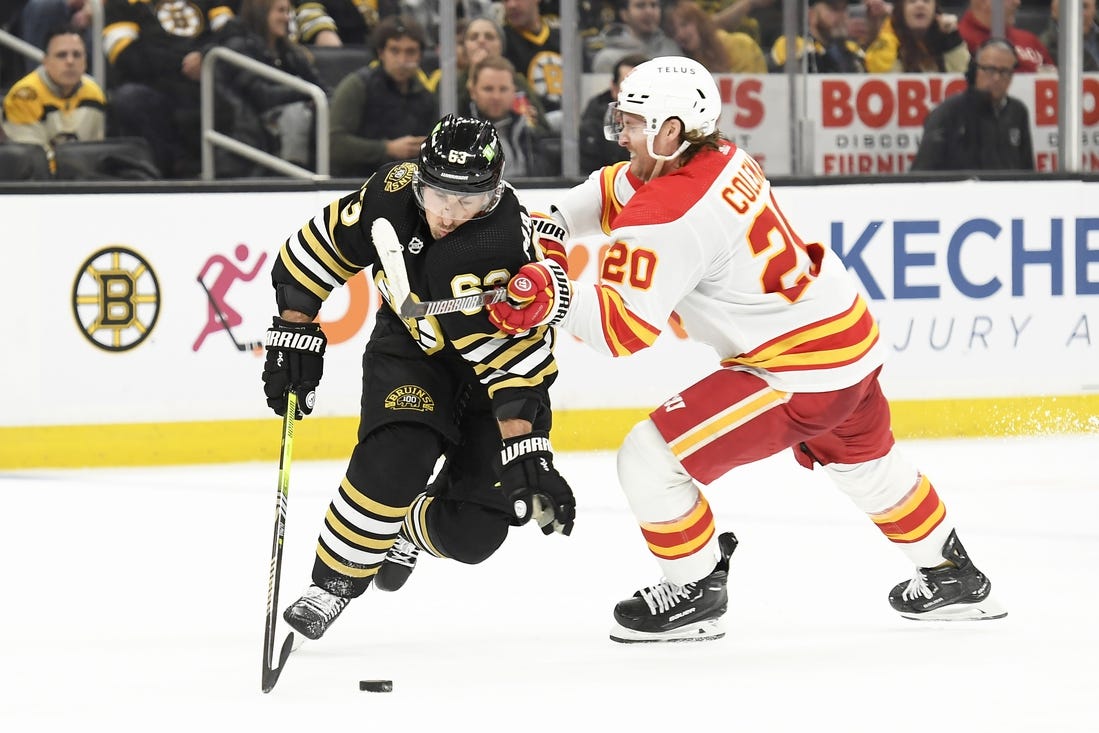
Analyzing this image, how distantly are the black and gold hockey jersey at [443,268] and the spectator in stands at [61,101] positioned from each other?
283cm

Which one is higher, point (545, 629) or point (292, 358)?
point (292, 358)

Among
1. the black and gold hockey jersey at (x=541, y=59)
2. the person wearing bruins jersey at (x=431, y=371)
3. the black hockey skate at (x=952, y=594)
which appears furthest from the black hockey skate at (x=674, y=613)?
the black and gold hockey jersey at (x=541, y=59)

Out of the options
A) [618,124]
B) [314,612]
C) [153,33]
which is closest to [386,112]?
[153,33]

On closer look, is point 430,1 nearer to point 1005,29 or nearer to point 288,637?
point 1005,29

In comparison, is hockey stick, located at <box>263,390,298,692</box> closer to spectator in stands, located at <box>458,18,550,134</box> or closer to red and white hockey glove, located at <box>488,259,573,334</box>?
red and white hockey glove, located at <box>488,259,573,334</box>

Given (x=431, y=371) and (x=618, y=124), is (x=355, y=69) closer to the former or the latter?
(x=618, y=124)

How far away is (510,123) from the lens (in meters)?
6.06

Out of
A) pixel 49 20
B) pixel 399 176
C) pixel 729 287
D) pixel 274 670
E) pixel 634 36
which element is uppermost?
Result: pixel 49 20

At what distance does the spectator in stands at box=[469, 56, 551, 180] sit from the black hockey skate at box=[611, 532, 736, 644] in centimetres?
297

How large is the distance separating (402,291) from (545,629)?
823mm

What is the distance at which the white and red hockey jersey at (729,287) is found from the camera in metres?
3.03

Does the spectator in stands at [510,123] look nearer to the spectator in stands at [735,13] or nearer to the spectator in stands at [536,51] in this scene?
the spectator in stands at [536,51]

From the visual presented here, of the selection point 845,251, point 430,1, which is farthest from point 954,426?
point 430,1

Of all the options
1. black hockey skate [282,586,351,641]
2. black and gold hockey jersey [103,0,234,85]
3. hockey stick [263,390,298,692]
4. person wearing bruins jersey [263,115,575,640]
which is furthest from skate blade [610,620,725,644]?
black and gold hockey jersey [103,0,234,85]
